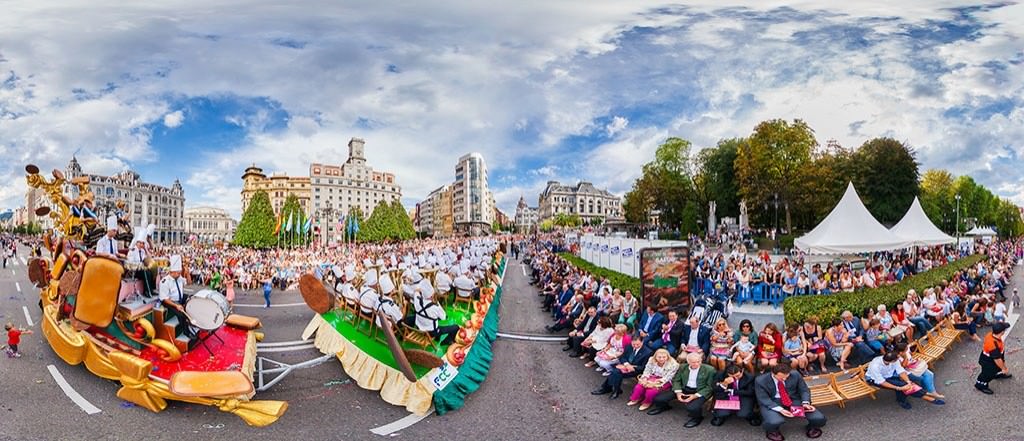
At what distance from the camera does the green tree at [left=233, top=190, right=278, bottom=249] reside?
55844 mm

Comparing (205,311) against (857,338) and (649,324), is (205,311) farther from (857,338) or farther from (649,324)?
(857,338)

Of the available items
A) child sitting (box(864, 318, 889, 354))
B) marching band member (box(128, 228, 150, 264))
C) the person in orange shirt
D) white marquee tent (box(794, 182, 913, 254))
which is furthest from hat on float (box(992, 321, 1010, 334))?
marching band member (box(128, 228, 150, 264))

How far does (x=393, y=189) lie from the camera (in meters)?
132

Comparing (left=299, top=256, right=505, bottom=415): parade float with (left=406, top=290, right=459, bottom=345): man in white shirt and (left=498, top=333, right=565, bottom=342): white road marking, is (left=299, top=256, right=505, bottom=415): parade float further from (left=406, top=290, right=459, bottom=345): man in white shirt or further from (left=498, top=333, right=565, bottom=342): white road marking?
(left=498, top=333, right=565, bottom=342): white road marking

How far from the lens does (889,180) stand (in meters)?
43.4

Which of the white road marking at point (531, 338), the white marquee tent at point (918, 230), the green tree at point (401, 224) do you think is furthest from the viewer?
the green tree at point (401, 224)

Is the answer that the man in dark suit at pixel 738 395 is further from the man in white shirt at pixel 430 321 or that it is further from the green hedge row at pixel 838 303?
the man in white shirt at pixel 430 321

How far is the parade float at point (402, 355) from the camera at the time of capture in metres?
7.47

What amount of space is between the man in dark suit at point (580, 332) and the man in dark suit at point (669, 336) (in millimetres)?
1555

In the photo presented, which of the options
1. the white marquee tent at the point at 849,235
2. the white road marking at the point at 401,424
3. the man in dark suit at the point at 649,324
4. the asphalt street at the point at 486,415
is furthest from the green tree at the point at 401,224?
the white road marking at the point at 401,424

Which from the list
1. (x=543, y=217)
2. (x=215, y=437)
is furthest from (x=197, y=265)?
(x=543, y=217)

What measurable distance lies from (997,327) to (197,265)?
30.1 meters

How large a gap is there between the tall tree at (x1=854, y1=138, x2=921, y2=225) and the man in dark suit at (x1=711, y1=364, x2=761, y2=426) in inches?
1788

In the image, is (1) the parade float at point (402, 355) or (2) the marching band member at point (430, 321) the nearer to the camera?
(1) the parade float at point (402, 355)
